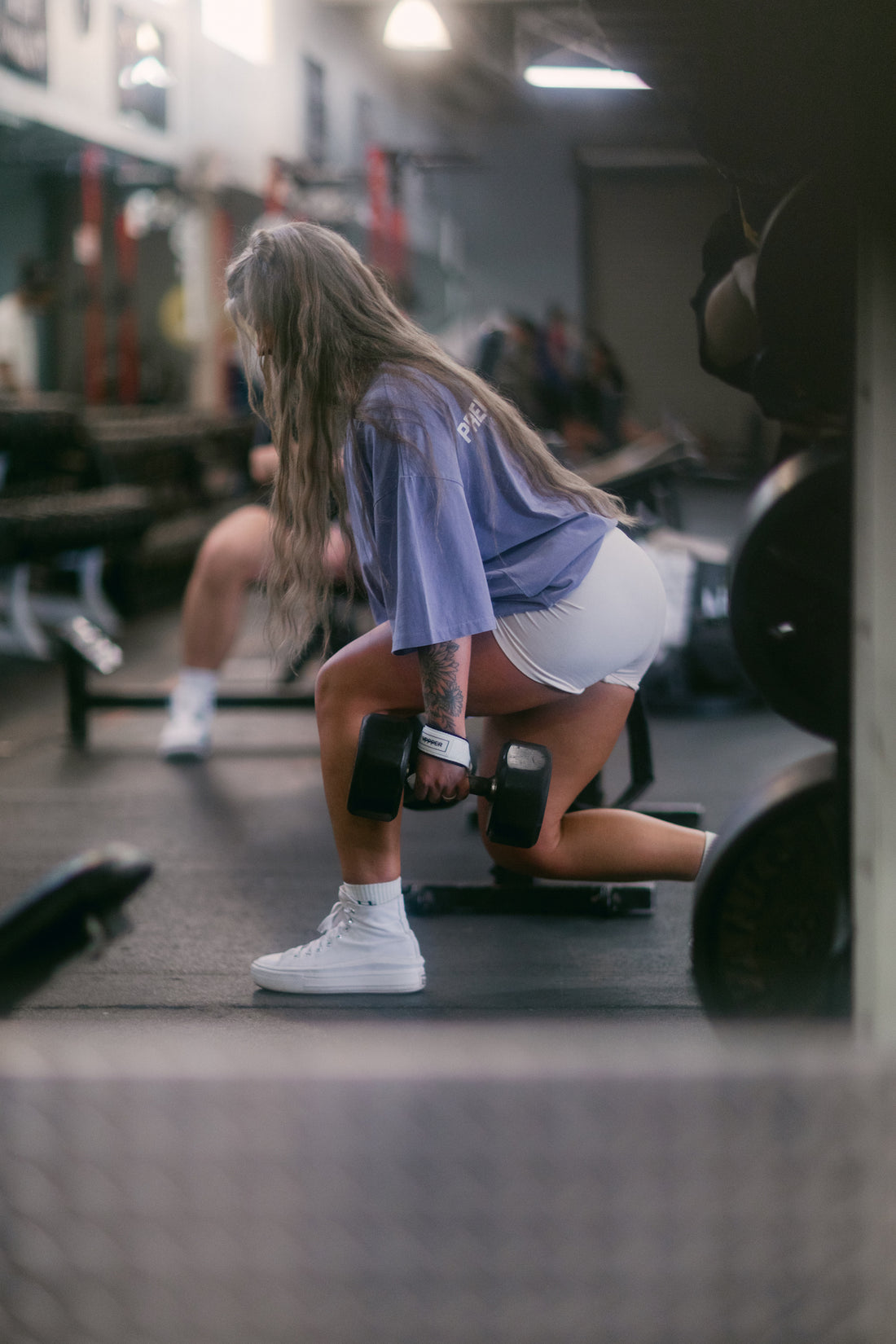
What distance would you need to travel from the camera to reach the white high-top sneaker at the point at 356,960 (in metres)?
1.91

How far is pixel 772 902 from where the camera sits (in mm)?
1132

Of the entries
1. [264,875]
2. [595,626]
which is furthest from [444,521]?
[264,875]

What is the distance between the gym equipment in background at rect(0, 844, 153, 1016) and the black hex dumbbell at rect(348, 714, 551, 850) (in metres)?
0.83

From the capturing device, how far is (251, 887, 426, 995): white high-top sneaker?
1907 mm

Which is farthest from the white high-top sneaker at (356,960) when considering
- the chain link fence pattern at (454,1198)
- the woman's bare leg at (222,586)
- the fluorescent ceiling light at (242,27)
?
the fluorescent ceiling light at (242,27)

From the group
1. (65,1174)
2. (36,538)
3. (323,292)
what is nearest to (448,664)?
(323,292)

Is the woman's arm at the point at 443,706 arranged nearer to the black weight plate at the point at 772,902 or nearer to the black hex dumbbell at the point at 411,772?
the black hex dumbbell at the point at 411,772

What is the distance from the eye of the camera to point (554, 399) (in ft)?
29.9

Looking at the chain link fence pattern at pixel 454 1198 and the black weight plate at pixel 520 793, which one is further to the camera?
the black weight plate at pixel 520 793

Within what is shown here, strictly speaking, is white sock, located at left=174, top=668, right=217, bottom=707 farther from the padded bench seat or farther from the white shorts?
the white shorts

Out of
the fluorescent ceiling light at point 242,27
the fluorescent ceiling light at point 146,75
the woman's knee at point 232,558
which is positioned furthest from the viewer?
the fluorescent ceiling light at point 242,27

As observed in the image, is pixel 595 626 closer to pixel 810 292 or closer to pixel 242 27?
pixel 810 292

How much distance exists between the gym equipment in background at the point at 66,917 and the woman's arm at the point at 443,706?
0.85 m

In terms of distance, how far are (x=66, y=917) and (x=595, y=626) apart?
115cm
